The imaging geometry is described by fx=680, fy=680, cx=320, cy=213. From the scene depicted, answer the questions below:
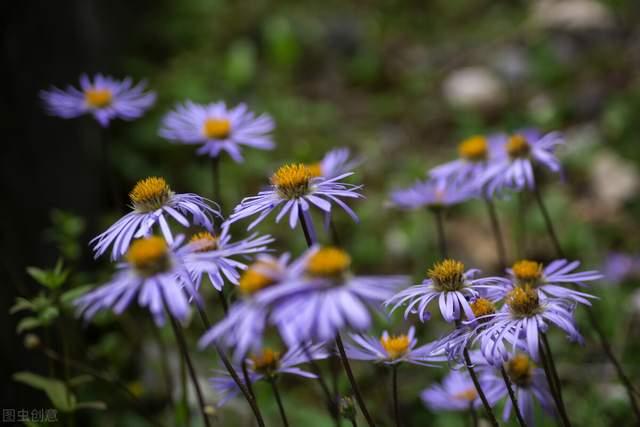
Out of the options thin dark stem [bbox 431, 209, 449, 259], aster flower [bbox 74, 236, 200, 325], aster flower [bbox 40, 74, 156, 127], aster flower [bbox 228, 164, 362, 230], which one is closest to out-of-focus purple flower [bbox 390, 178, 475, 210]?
thin dark stem [bbox 431, 209, 449, 259]

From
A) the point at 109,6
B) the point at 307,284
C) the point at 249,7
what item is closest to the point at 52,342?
the point at 307,284

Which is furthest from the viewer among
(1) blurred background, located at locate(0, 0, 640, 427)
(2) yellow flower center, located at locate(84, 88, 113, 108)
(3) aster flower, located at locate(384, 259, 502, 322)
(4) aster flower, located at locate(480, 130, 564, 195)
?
(1) blurred background, located at locate(0, 0, 640, 427)

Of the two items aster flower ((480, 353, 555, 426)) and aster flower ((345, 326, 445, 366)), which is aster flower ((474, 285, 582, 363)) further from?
aster flower ((480, 353, 555, 426))

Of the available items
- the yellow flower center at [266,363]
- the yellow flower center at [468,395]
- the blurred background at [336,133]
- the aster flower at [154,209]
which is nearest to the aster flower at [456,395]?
the yellow flower center at [468,395]

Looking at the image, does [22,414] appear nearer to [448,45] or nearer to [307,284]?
[307,284]

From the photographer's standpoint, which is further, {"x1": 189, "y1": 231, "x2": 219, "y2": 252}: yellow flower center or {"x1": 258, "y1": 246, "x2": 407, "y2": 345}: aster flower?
{"x1": 189, "y1": 231, "x2": 219, "y2": 252}: yellow flower center

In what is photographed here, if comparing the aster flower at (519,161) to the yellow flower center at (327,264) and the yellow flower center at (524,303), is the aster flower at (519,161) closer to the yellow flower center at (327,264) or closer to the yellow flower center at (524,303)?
the yellow flower center at (524,303)

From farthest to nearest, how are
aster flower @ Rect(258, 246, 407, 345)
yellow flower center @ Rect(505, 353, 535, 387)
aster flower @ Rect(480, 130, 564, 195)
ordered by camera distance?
aster flower @ Rect(480, 130, 564, 195), yellow flower center @ Rect(505, 353, 535, 387), aster flower @ Rect(258, 246, 407, 345)
